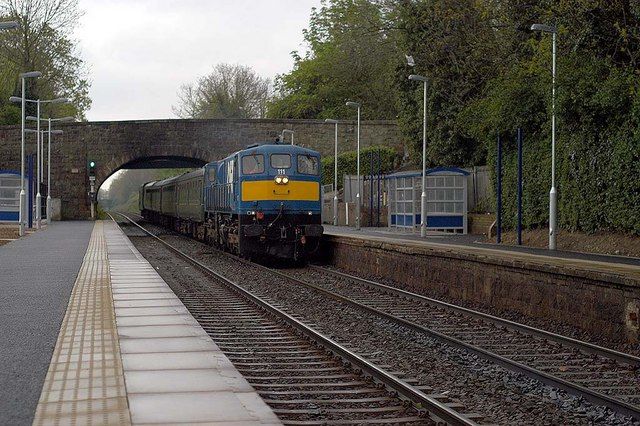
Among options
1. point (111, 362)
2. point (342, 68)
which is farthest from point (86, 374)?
point (342, 68)

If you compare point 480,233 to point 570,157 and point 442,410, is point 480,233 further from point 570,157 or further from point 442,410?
point 442,410

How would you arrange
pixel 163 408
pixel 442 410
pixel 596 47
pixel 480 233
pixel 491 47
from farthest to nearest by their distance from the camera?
pixel 480 233
pixel 491 47
pixel 596 47
pixel 442 410
pixel 163 408

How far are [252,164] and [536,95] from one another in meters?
10.2

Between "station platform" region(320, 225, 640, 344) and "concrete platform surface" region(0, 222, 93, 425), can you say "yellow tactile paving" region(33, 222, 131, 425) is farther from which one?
"station platform" region(320, 225, 640, 344)

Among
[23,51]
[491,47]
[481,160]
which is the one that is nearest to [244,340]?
[491,47]

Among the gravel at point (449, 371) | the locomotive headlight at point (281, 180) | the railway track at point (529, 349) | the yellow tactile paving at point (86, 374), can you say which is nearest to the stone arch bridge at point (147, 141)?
the locomotive headlight at point (281, 180)

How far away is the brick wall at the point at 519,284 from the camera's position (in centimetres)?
1303

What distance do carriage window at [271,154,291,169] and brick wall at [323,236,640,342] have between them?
3.13 meters

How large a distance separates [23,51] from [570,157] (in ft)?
159

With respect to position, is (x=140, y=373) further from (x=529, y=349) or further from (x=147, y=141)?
(x=147, y=141)

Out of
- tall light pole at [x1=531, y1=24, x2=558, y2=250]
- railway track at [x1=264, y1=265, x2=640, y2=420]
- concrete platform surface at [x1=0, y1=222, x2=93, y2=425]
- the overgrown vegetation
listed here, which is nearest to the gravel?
railway track at [x1=264, y1=265, x2=640, y2=420]

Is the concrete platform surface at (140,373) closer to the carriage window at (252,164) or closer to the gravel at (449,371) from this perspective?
the gravel at (449,371)

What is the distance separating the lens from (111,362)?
9148 mm

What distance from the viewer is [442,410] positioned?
304 inches
